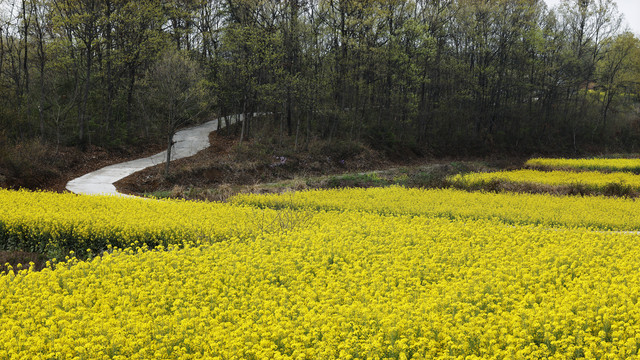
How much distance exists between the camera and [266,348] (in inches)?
167

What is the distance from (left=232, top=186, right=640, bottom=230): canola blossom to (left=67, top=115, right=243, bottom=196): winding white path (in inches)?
283

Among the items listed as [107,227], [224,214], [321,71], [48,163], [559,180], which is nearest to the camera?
[107,227]

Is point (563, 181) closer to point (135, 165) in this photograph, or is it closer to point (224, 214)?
point (224, 214)

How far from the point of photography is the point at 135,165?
2431cm

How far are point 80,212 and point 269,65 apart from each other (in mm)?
18962

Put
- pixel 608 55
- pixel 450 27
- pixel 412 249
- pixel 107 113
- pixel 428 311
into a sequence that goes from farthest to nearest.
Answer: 1. pixel 608 55
2. pixel 450 27
3. pixel 107 113
4. pixel 412 249
5. pixel 428 311

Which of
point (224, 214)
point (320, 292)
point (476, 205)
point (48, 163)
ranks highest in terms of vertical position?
point (48, 163)

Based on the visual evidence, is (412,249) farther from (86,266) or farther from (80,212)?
(80,212)

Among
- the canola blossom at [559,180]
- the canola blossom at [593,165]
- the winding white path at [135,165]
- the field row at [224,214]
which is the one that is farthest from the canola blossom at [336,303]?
the canola blossom at [593,165]

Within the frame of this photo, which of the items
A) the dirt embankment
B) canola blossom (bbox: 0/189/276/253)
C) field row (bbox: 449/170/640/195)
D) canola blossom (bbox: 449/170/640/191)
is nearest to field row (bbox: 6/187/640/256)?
canola blossom (bbox: 0/189/276/253)

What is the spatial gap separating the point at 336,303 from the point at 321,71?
27917 mm

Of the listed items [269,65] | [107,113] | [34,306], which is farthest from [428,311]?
[107,113]

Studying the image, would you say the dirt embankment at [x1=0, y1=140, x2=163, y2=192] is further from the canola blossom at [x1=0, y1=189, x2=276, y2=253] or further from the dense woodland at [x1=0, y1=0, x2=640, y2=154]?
the canola blossom at [x1=0, y1=189, x2=276, y2=253]

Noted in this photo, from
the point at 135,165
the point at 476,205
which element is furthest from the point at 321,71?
the point at 476,205
